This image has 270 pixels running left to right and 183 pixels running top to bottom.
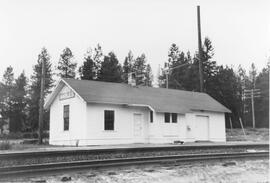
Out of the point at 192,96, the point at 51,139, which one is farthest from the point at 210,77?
the point at 51,139

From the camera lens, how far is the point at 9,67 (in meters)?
66.1

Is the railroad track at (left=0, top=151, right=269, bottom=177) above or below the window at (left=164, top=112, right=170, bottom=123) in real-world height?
below

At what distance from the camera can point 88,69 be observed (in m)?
57.9

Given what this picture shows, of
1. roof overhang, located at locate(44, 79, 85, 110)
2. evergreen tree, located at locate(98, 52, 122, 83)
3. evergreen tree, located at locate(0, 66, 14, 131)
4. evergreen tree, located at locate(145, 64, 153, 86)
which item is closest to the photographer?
roof overhang, located at locate(44, 79, 85, 110)

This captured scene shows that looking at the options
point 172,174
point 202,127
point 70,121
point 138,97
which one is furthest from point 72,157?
point 202,127

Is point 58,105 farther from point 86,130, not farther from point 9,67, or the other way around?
point 9,67

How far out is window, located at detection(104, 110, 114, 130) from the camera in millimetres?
21938

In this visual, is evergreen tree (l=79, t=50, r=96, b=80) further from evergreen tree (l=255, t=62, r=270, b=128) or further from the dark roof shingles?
the dark roof shingles

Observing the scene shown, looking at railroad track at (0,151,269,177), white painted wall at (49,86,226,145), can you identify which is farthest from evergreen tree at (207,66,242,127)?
railroad track at (0,151,269,177)

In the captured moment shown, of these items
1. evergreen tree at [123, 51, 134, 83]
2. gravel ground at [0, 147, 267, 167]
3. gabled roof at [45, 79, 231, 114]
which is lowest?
Answer: gravel ground at [0, 147, 267, 167]

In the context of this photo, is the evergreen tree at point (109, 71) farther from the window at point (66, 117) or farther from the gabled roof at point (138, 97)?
the window at point (66, 117)

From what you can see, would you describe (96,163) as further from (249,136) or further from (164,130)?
(249,136)

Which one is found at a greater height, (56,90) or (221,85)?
(221,85)

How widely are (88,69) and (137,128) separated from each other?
1410 inches
